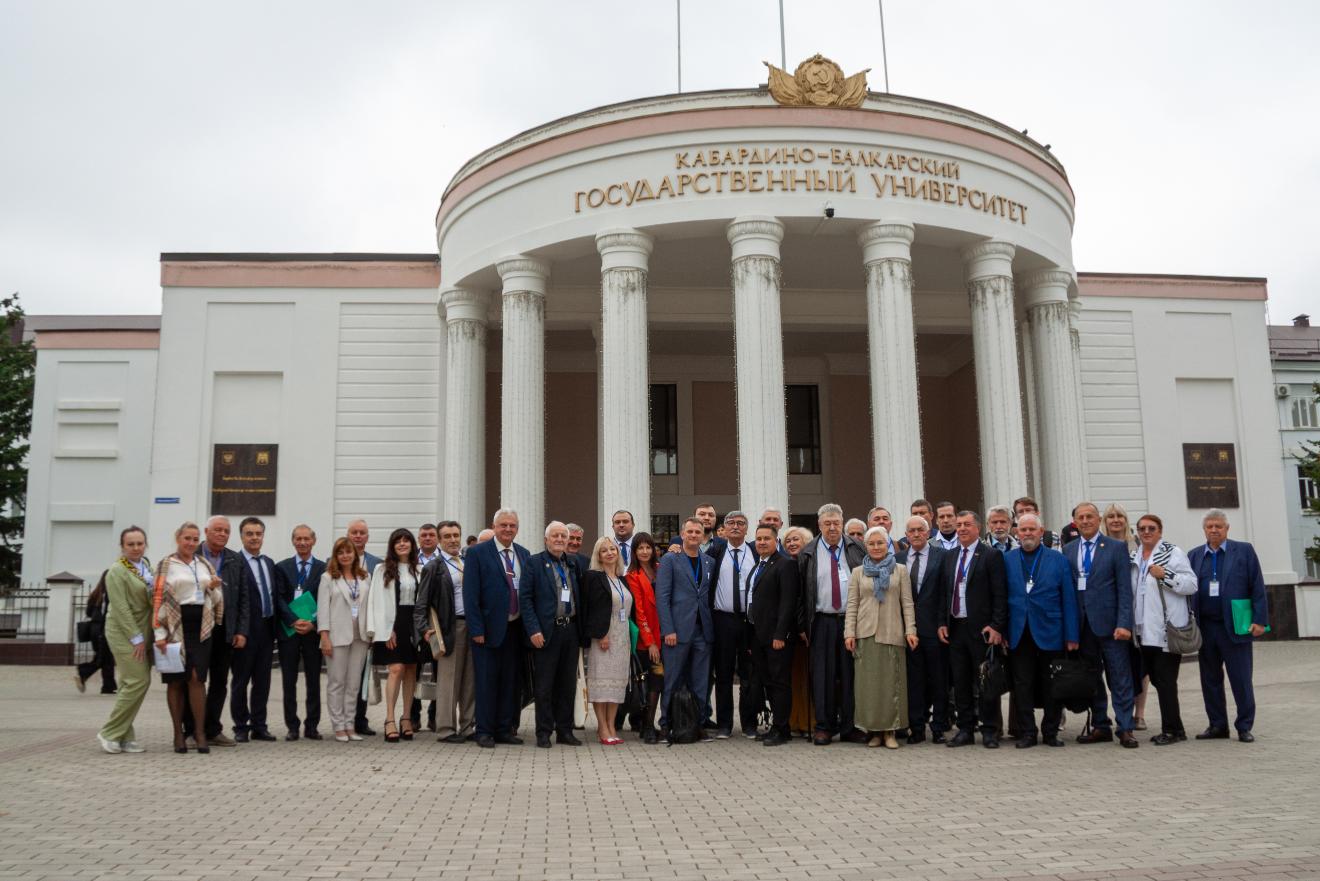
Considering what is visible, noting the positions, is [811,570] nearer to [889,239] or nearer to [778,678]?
[778,678]

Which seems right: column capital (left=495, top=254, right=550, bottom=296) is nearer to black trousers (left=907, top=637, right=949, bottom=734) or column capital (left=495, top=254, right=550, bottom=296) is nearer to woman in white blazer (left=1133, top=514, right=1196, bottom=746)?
black trousers (left=907, top=637, right=949, bottom=734)

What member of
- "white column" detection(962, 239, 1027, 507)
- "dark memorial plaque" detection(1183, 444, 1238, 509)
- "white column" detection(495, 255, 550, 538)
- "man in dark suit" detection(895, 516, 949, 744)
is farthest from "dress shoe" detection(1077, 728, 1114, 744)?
"dark memorial plaque" detection(1183, 444, 1238, 509)

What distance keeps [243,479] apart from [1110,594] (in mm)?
17029

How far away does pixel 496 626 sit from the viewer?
9.21 meters

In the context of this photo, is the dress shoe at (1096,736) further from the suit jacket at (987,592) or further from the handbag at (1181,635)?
the suit jacket at (987,592)

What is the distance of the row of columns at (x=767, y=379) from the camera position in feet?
53.5

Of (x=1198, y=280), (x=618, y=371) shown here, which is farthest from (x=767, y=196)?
(x=1198, y=280)

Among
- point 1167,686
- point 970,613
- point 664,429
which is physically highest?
point 664,429

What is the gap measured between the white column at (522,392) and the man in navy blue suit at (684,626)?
8.39 metres

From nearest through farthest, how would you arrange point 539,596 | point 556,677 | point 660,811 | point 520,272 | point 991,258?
point 660,811, point 539,596, point 556,677, point 991,258, point 520,272

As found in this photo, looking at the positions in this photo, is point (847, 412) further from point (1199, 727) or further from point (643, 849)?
point (643, 849)

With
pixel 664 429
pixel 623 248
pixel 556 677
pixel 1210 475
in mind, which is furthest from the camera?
pixel 664 429

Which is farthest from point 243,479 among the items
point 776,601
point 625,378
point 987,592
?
point 987,592

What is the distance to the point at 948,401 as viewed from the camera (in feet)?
87.6
